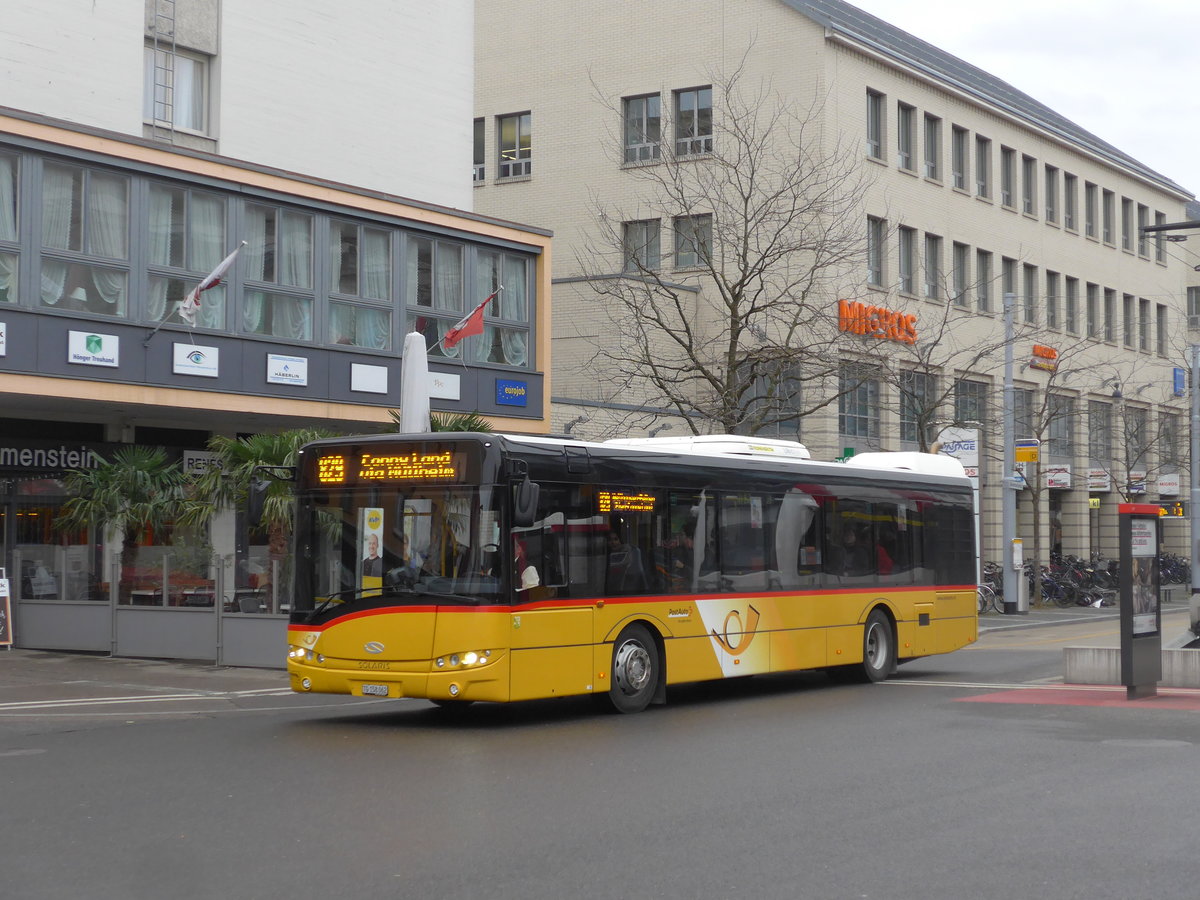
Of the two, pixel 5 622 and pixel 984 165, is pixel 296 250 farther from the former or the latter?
pixel 984 165

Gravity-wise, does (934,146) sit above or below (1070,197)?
below

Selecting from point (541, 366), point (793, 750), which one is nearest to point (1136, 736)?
point (793, 750)

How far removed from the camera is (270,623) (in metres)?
21.2

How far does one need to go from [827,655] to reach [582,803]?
9008 mm

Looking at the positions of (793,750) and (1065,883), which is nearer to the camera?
(1065,883)

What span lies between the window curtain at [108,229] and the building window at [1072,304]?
39.0 m

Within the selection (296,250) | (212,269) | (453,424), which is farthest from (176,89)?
(453,424)

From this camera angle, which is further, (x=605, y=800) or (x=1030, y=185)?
(x=1030, y=185)

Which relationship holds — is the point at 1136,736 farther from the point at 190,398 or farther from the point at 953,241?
the point at 953,241

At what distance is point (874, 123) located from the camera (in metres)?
43.7

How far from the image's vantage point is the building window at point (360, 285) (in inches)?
1071

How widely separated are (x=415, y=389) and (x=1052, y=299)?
3810 centimetres

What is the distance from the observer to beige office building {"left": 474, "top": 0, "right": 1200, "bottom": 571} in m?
38.6

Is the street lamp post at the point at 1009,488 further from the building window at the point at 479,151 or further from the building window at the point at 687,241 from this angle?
the building window at the point at 479,151
